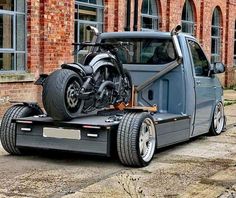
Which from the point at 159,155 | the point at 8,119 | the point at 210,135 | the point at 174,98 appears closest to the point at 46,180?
the point at 8,119

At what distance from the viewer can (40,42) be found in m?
14.2

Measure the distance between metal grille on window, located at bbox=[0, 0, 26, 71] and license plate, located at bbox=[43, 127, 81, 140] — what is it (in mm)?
5742

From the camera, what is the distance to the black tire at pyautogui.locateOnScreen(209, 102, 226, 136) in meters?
10.8

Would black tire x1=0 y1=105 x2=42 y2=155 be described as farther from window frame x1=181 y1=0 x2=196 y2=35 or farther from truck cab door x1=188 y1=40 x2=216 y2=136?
window frame x1=181 y1=0 x2=196 y2=35

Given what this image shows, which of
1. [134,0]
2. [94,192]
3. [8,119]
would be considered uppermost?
[134,0]

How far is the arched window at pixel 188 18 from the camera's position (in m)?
23.7

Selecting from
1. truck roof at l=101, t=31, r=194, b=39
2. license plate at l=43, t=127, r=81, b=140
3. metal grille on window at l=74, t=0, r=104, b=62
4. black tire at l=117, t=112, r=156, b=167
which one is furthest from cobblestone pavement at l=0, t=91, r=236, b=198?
metal grille on window at l=74, t=0, r=104, b=62

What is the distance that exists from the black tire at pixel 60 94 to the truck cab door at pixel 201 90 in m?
2.66

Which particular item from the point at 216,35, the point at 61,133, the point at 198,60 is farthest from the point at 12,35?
the point at 216,35

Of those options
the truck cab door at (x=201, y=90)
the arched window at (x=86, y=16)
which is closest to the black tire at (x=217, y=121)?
the truck cab door at (x=201, y=90)

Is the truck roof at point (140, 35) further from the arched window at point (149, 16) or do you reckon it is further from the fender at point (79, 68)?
the arched window at point (149, 16)

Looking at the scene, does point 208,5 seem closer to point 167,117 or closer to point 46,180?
point 167,117

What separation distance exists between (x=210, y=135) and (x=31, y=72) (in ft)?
16.8

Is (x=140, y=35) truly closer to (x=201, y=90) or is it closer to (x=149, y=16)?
(x=201, y=90)
